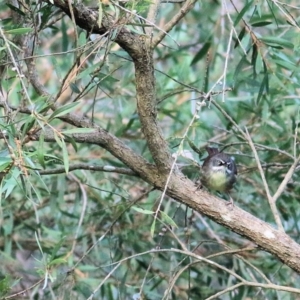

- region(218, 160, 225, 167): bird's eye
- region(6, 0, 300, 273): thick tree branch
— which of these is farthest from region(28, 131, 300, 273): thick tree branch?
region(218, 160, 225, 167): bird's eye

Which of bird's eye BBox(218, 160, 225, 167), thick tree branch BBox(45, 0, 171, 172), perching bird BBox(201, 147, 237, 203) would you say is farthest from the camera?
bird's eye BBox(218, 160, 225, 167)

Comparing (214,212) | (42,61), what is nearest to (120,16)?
(214,212)

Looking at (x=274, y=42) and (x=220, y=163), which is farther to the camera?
(x=220, y=163)

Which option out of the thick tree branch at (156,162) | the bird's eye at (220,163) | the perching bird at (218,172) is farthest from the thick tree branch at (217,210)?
the bird's eye at (220,163)

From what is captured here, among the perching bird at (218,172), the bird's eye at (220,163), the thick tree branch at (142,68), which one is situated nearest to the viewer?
the thick tree branch at (142,68)

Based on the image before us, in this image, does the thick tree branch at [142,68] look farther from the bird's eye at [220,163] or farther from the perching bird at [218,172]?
the bird's eye at [220,163]

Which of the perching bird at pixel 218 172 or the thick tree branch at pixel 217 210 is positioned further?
the perching bird at pixel 218 172

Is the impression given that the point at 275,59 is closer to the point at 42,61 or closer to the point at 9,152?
the point at 9,152

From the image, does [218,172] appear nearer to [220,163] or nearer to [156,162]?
[220,163]

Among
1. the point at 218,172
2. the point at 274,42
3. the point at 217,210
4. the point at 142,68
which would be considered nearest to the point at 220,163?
the point at 218,172

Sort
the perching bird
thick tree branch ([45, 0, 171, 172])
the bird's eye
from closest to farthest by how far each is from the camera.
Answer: thick tree branch ([45, 0, 171, 172]) → the perching bird → the bird's eye

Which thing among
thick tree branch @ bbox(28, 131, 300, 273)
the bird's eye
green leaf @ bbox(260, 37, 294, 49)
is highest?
green leaf @ bbox(260, 37, 294, 49)

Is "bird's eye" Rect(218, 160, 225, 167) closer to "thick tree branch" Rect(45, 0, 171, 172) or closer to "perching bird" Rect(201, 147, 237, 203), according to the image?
"perching bird" Rect(201, 147, 237, 203)

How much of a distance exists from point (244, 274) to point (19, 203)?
2.82 ft
